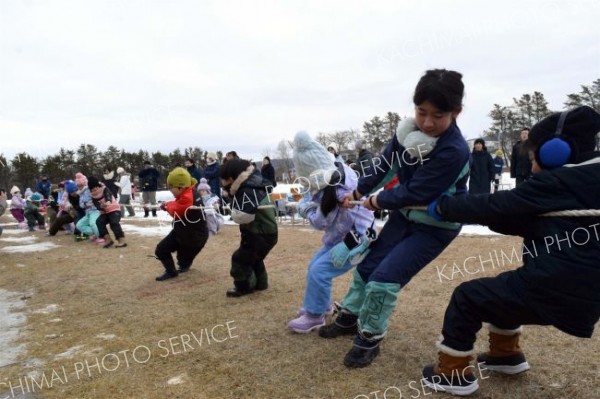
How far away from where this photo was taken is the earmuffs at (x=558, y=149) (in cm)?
212

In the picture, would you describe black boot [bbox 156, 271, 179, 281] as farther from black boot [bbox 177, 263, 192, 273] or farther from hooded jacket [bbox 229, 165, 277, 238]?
hooded jacket [bbox 229, 165, 277, 238]

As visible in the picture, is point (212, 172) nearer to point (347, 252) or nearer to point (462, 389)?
point (347, 252)

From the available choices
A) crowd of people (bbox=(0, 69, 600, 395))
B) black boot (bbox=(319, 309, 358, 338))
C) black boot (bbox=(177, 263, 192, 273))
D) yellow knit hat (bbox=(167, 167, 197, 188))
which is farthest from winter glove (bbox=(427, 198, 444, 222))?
black boot (bbox=(177, 263, 192, 273))

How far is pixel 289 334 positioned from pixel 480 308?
5.64 feet

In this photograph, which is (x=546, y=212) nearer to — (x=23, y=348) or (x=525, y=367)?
(x=525, y=367)

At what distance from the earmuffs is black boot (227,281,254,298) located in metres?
3.41

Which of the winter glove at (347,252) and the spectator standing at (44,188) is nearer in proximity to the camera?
the winter glove at (347,252)

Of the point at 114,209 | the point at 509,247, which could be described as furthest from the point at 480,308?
the point at 114,209

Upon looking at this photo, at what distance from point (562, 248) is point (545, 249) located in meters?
0.08

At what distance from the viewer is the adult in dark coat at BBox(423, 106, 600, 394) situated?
2.09 metres

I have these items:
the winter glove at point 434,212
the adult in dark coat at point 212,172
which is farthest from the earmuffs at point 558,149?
the adult in dark coat at point 212,172

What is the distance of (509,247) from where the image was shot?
6.62m

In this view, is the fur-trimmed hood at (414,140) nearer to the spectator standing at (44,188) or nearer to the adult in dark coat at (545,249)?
the adult in dark coat at (545,249)

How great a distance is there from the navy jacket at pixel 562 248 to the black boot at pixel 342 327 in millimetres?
1474
